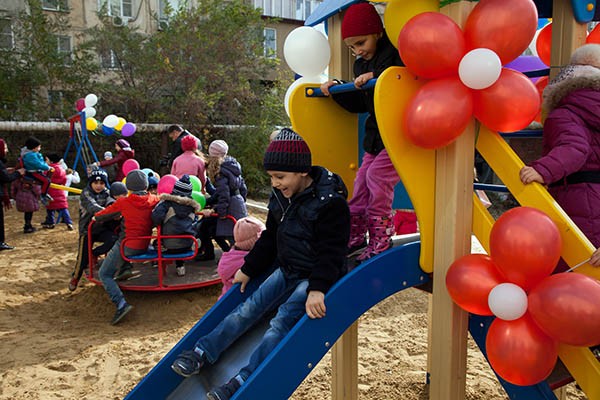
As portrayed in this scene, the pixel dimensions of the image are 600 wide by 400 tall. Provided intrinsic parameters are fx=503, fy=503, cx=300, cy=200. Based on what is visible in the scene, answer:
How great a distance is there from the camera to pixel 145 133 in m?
14.7

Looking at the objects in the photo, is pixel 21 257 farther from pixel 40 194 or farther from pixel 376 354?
pixel 376 354

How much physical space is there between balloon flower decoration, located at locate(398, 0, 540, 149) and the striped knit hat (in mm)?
498

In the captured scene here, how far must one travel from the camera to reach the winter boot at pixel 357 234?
104 inches

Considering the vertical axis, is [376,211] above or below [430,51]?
below

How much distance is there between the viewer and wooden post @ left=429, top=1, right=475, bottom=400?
7.02ft

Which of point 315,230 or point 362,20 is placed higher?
point 362,20

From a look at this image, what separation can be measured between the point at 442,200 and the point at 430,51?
0.64 metres

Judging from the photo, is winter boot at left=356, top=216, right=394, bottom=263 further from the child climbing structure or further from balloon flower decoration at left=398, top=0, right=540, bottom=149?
balloon flower decoration at left=398, top=0, right=540, bottom=149

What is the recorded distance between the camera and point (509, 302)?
72.5 inches

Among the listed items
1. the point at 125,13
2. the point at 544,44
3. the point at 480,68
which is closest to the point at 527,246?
the point at 480,68

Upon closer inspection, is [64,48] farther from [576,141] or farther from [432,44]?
[576,141]

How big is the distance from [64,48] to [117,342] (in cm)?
1454

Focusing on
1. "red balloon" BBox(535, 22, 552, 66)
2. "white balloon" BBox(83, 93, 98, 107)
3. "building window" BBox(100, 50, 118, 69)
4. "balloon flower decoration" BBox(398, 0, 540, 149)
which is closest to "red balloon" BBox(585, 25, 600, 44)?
"red balloon" BBox(535, 22, 552, 66)

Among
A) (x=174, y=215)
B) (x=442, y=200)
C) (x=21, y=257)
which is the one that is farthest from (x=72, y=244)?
(x=442, y=200)
